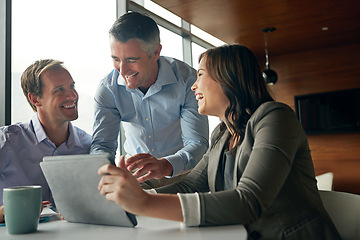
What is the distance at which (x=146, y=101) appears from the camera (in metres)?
2.01

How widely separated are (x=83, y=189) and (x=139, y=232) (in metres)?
0.18

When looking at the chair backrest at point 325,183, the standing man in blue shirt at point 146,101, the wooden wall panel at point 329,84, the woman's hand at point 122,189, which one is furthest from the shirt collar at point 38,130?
the wooden wall panel at point 329,84

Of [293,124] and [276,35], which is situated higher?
[276,35]

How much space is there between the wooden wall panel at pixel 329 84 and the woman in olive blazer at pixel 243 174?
564 cm

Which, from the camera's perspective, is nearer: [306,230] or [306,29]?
[306,230]

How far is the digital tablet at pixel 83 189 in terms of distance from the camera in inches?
33.2

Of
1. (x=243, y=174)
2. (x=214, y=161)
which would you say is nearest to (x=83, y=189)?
(x=243, y=174)

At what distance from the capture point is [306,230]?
38.9 inches

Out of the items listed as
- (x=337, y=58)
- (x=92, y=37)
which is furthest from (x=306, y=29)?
(x=92, y=37)

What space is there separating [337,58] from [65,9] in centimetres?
525

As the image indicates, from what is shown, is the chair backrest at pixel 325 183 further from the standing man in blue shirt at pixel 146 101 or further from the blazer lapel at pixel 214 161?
the blazer lapel at pixel 214 161

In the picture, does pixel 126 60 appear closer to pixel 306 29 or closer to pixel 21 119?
pixel 21 119

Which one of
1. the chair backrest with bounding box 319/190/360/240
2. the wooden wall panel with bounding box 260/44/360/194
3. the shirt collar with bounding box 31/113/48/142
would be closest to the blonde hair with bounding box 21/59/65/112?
the shirt collar with bounding box 31/113/48/142

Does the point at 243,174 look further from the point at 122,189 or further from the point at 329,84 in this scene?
the point at 329,84
